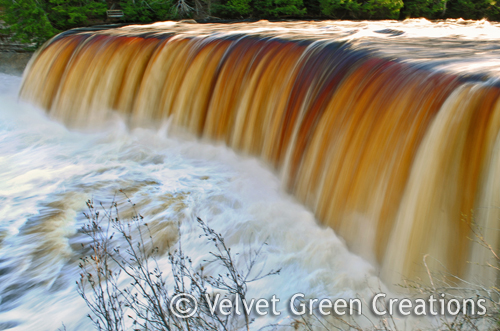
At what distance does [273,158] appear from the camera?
5723 mm

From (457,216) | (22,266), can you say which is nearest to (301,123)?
(457,216)

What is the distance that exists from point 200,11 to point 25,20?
19.6 feet

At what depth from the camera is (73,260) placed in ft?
13.4

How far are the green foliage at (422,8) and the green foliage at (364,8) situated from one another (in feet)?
2.71

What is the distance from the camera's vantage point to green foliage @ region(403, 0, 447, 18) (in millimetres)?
16359

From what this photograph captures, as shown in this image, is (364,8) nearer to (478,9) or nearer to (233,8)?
(233,8)

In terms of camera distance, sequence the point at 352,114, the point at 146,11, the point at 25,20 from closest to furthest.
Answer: the point at 352,114 < the point at 25,20 < the point at 146,11

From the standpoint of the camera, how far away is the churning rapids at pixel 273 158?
131 inches

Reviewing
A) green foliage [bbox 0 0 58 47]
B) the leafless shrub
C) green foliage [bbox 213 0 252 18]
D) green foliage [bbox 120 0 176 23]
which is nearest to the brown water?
the leafless shrub

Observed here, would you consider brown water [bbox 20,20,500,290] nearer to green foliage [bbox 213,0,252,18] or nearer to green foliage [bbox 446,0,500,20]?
green foliage [bbox 213,0,252,18]

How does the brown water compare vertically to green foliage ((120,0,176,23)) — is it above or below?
below

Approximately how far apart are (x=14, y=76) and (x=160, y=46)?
7.66 metres

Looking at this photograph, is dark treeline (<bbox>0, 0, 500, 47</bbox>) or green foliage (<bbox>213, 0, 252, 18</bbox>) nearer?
dark treeline (<bbox>0, 0, 500, 47</bbox>)

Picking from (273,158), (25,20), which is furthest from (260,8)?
(273,158)
